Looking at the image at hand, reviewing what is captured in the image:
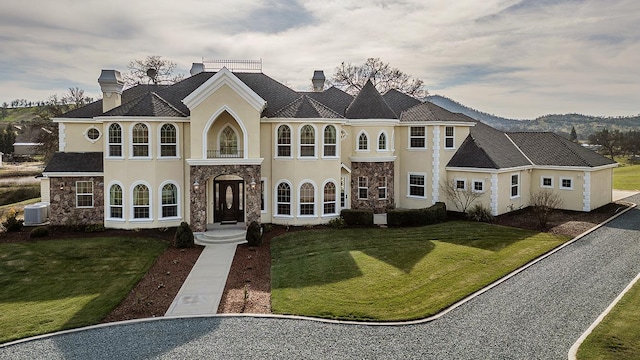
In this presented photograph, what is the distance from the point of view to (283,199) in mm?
24203

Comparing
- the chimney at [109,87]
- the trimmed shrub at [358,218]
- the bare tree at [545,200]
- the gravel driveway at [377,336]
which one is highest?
the chimney at [109,87]

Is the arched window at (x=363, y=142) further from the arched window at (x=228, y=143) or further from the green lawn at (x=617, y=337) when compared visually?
the green lawn at (x=617, y=337)

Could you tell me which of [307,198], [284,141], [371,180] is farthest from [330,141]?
[371,180]

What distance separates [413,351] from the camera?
10039mm

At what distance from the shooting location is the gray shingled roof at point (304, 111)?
2374 centimetres

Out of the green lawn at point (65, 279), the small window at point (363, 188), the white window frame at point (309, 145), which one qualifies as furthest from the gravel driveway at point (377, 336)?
the small window at point (363, 188)

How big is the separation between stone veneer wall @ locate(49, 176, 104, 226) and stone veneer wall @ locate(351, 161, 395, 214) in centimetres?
1508

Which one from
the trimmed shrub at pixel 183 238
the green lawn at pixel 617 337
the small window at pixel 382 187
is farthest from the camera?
the small window at pixel 382 187

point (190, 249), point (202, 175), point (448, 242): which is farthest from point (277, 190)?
point (448, 242)

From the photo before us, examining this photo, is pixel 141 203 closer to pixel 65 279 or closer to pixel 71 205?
pixel 71 205

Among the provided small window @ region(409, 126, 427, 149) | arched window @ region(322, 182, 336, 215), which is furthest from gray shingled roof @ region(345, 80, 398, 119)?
arched window @ region(322, 182, 336, 215)

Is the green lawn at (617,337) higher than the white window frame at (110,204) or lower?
lower

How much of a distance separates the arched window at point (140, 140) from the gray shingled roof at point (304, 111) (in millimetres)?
7284

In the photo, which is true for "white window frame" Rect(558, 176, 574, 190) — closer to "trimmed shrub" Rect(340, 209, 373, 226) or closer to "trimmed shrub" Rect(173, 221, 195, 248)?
"trimmed shrub" Rect(340, 209, 373, 226)
